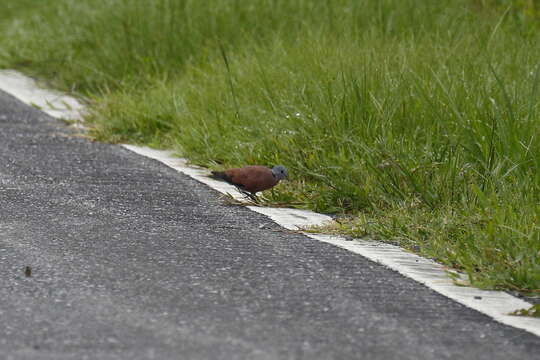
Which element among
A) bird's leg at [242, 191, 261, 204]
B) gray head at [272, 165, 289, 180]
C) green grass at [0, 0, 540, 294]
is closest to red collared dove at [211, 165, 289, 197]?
gray head at [272, 165, 289, 180]

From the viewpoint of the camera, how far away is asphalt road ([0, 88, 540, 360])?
3854 millimetres

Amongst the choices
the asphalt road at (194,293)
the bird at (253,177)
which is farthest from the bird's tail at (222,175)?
the asphalt road at (194,293)

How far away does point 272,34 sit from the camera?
992 centimetres

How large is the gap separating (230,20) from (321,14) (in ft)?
2.99

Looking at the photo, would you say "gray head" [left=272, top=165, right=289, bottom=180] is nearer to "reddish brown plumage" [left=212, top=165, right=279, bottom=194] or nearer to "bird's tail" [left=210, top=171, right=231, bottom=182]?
"reddish brown plumage" [left=212, top=165, right=279, bottom=194]

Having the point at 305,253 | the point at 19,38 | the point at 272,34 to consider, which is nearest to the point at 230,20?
the point at 272,34

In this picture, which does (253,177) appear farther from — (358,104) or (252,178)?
(358,104)

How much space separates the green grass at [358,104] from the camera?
5652 millimetres

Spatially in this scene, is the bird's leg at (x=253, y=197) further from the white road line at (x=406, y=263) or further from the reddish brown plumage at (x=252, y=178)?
the reddish brown plumage at (x=252, y=178)

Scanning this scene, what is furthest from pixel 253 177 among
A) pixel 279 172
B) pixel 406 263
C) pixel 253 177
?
pixel 406 263

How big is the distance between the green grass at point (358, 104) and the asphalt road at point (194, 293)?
1.82 feet

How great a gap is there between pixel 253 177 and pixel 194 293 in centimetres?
176

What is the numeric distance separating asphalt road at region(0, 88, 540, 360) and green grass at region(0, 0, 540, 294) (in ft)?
1.82

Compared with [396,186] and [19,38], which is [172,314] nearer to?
[396,186]
